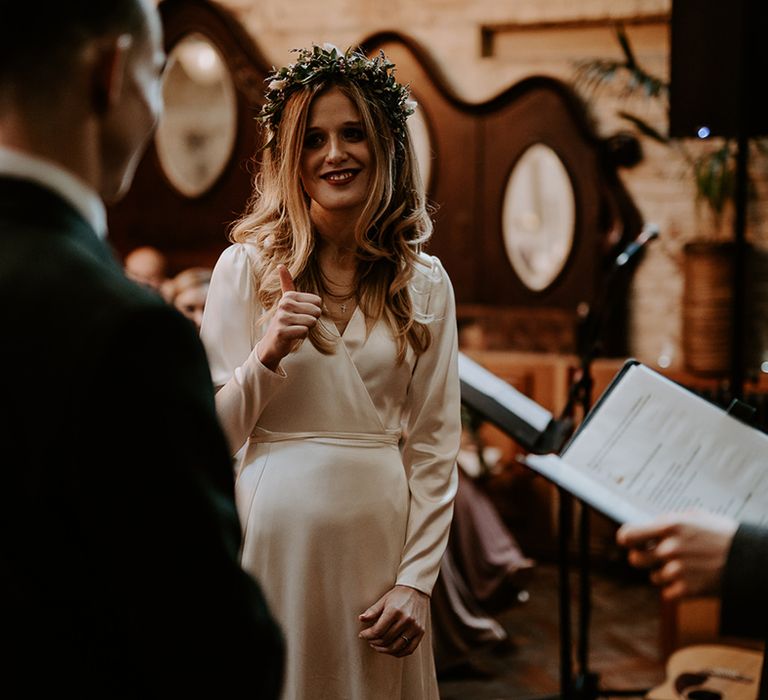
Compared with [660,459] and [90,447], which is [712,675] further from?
[90,447]

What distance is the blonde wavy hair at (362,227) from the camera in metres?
1.80

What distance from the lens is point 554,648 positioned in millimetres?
4051

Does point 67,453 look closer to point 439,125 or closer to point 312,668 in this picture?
point 312,668

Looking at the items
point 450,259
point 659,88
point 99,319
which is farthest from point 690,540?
point 450,259

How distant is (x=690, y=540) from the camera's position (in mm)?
1147

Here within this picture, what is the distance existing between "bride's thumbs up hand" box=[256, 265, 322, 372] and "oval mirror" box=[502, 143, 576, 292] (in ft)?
12.6

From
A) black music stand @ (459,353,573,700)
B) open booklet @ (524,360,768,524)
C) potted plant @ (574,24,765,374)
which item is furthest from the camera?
potted plant @ (574,24,765,374)

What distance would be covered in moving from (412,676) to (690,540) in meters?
0.80

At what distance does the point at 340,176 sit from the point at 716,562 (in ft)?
3.22

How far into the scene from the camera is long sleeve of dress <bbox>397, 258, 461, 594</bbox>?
178cm

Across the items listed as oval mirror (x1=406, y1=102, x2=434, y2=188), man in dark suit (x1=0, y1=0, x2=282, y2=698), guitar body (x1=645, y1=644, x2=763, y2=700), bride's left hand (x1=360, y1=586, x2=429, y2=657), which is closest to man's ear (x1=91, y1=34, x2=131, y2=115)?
man in dark suit (x1=0, y1=0, x2=282, y2=698)

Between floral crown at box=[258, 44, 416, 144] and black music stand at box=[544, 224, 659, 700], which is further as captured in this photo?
black music stand at box=[544, 224, 659, 700]

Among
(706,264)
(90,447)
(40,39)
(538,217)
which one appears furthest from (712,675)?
(538,217)

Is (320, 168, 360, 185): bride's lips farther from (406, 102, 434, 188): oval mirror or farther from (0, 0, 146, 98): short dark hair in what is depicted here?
→ (406, 102, 434, 188): oval mirror
